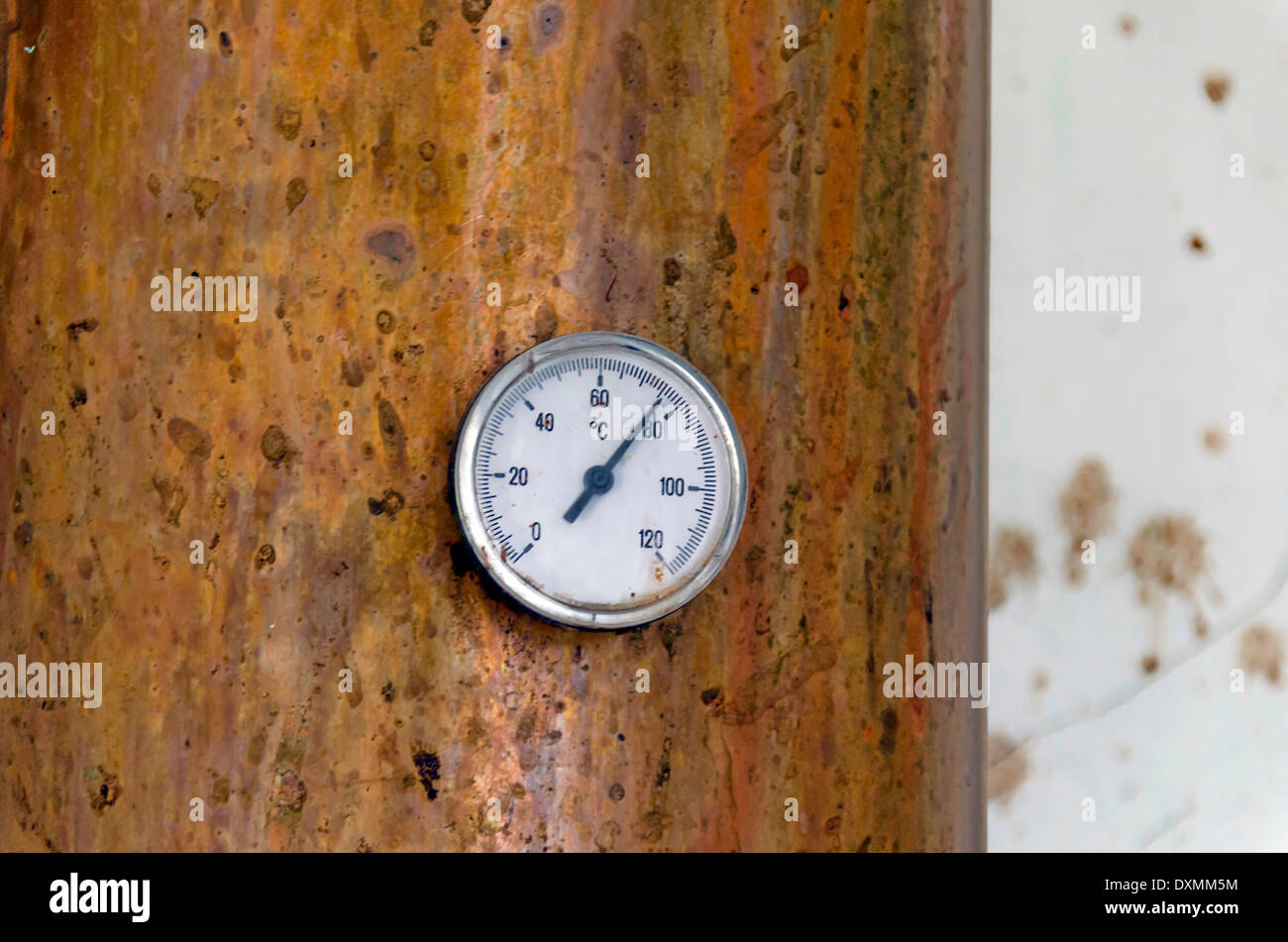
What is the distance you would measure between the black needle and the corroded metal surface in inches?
7.1

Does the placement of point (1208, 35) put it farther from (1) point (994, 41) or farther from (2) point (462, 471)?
(2) point (462, 471)

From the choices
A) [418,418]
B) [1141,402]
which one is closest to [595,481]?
[418,418]

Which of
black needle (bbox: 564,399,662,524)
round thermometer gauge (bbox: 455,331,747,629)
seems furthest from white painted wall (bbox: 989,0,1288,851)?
black needle (bbox: 564,399,662,524)

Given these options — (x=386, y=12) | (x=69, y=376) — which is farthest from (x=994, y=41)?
(x=69, y=376)

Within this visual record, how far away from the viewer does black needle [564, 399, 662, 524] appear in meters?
1.44

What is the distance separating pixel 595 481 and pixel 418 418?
0.27 meters

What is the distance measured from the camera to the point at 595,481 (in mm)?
1439

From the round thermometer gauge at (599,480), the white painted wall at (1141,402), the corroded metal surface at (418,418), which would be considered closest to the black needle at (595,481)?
the round thermometer gauge at (599,480)

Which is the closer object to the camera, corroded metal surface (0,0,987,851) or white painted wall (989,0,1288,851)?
corroded metal surface (0,0,987,851)

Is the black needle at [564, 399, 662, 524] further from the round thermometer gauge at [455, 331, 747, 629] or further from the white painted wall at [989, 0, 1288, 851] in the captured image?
the white painted wall at [989, 0, 1288, 851]

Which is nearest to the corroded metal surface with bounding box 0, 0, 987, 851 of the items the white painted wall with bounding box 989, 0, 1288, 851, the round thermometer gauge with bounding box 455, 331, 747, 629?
the round thermometer gauge with bounding box 455, 331, 747, 629

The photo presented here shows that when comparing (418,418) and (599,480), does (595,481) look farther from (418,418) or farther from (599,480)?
(418,418)

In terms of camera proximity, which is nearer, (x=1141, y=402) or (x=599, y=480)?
(x=599, y=480)

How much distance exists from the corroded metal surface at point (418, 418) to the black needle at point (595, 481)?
0.59 feet
